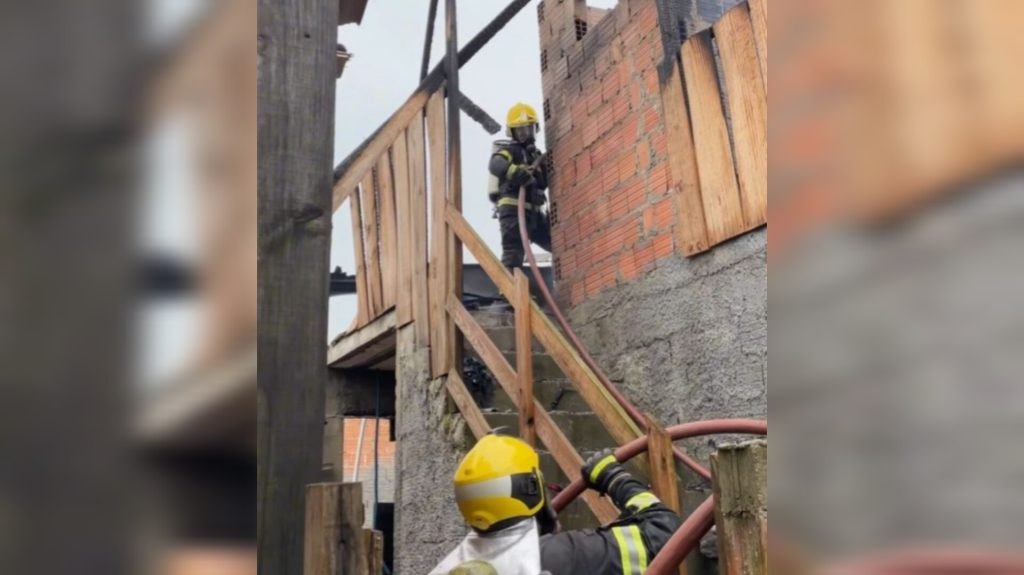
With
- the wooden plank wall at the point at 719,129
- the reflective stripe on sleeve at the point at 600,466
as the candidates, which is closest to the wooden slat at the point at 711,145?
the wooden plank wall at the point at 719,129

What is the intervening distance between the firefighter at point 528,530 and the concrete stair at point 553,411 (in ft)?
5.86

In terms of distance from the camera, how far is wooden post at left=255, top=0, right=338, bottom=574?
1453 millimetres

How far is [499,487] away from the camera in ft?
9.66

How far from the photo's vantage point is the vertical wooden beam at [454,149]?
583cm

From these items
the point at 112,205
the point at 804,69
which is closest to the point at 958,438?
the point at 804,69

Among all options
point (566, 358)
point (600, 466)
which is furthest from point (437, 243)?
point (600, 466)

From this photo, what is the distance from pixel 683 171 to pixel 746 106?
633 mm

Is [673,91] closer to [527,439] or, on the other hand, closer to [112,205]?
[527,439]

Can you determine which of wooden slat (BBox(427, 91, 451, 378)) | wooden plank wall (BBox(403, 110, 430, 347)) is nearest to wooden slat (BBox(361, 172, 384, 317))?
wooden plank wall (BBox(403, 110, 430, 347))

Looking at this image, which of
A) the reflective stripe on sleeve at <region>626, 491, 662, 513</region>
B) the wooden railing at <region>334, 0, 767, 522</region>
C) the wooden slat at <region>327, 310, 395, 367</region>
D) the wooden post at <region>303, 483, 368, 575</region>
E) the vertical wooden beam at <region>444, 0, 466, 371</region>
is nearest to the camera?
the wooden post at <region>303, 483, 368, 575</region>

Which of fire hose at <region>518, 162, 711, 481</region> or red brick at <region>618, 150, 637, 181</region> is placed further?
red brick at <region>618, 150, 637, 181</region>

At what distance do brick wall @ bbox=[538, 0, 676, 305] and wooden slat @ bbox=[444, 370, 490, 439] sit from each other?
1199 mm

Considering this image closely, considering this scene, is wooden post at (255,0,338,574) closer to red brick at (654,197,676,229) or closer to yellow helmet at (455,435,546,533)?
yellow helmet at (455,435,546,533)

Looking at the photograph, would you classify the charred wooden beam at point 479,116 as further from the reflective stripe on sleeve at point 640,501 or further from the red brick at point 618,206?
the reflective stripe on sleeve at point 640,501
